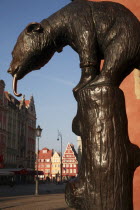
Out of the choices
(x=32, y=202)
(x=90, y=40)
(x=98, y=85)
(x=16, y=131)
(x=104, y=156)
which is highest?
(x=16, y=131)

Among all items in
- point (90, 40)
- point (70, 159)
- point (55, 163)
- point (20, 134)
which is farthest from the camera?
point (55, 163)

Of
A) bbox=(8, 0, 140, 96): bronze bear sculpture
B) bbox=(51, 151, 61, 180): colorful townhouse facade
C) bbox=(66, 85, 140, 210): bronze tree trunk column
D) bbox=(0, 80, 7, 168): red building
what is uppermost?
bbox=(0, 80, 7, 168): red building

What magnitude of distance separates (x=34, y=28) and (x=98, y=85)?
44 cm

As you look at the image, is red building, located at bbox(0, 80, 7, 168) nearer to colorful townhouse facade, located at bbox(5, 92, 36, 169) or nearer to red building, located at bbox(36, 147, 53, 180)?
colorful townhouse facade, located at bbox(5, 92, 36, 169)

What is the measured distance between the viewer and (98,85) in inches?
42.9

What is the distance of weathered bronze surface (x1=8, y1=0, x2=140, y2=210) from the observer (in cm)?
99

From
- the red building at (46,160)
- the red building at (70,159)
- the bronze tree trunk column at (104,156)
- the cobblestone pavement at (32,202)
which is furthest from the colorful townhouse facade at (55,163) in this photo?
the bronze tree trunk column at (104,156)

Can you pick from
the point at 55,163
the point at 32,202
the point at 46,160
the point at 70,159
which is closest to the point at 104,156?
the point at 32,202

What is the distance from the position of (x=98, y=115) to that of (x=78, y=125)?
0.36 feet

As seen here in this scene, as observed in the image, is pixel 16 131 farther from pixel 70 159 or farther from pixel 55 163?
pixel 55 163

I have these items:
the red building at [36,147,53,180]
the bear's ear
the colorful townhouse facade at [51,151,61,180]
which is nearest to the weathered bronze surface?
the bear's ear

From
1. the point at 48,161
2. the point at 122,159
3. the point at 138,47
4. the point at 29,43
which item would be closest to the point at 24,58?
the point at 29,43

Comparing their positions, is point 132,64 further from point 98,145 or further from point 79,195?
point 79,195

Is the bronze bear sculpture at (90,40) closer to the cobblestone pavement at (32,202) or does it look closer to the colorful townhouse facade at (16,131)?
the cobblestone pavement at (32,202)
